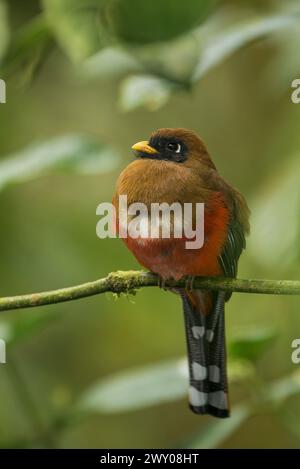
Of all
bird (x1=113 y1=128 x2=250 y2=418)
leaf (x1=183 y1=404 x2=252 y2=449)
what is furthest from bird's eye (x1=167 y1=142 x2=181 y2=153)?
leaf (x1=183 y1=404 x2=252 y2=449)

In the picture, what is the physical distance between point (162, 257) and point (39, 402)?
272 centimetres

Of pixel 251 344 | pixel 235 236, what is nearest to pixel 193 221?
pixel 235 236

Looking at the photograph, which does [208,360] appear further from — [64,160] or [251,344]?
[64,160]

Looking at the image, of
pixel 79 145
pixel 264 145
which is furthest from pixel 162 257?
pixel 264 145

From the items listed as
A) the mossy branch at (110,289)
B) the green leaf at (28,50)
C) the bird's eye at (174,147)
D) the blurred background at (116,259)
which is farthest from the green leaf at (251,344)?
the green leaf at (28,50)

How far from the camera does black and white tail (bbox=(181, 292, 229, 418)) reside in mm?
2625

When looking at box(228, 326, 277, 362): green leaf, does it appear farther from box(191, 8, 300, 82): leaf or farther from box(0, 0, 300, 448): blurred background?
box(191, 8, 300, 82): leaf

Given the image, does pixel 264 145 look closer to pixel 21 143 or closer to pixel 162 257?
pixel 21 143

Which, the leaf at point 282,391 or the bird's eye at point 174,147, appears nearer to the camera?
the bird's eye at point 174,147

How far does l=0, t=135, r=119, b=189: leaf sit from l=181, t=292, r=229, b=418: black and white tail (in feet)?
1.90

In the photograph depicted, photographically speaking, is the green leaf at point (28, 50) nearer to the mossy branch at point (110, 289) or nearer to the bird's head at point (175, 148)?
the bird's head at point (175, 148)

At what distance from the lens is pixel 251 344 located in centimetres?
251

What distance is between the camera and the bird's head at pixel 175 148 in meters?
2.50

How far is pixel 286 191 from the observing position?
102 inches
